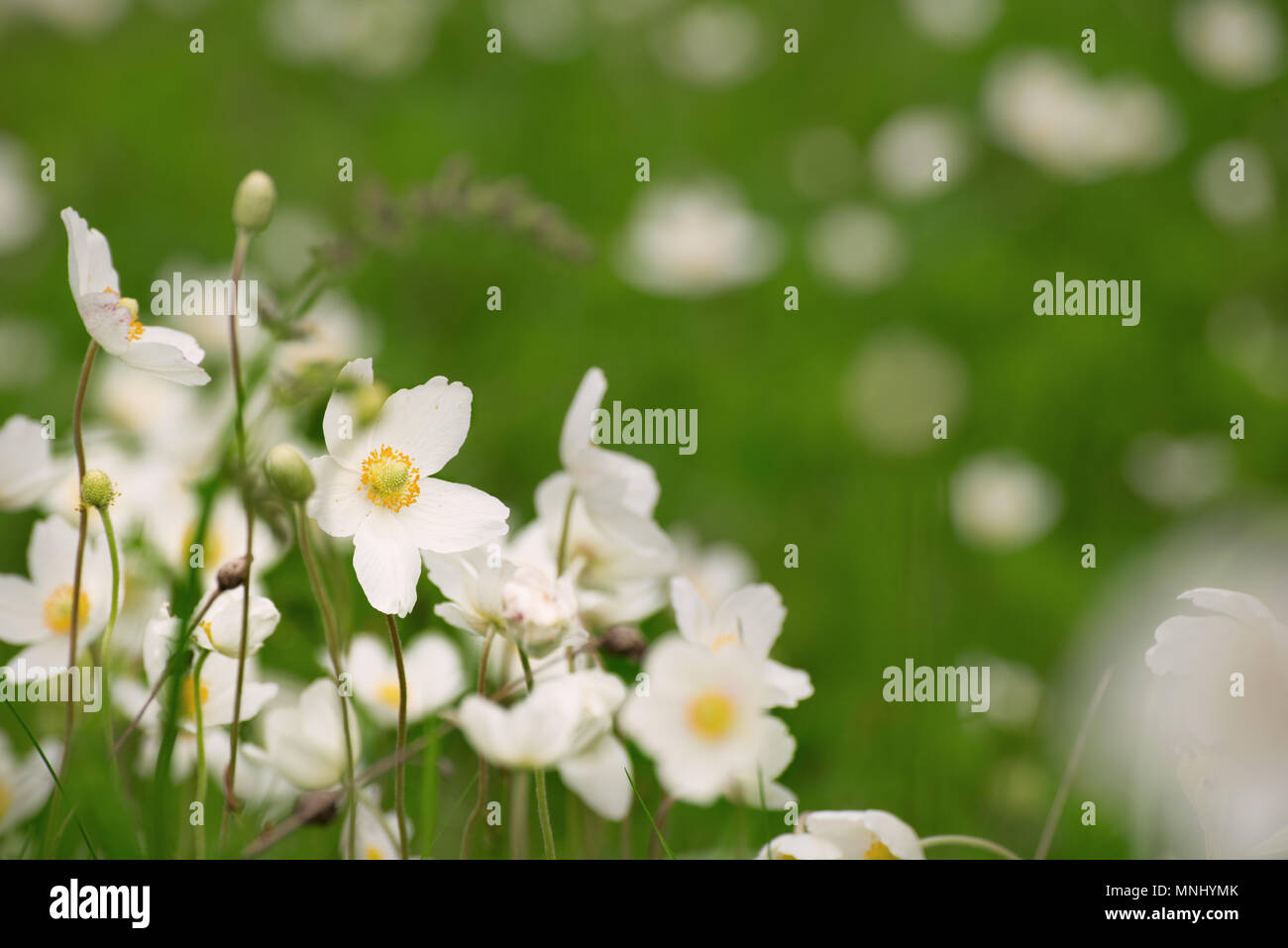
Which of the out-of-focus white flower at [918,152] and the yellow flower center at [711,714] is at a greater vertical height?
the out-of-focus white flower at [918,152]

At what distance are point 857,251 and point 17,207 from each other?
145cm

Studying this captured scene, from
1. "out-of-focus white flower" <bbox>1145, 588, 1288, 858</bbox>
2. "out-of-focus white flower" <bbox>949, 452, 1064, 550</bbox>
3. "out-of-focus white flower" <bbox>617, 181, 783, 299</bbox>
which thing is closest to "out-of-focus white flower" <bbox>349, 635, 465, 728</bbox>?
"out-of-focus white flower" <bbox>1145, 588, 1288, 858</bbox>

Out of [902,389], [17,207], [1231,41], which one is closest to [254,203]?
[902,389]

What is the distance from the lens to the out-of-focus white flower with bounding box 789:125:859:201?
2.35m

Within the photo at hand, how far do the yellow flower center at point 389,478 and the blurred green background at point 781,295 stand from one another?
1.13 feet

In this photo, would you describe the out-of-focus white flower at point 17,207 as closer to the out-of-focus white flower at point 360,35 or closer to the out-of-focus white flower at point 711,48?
the out-of-focus white flower at point 360,35

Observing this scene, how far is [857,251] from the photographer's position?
2.14 m

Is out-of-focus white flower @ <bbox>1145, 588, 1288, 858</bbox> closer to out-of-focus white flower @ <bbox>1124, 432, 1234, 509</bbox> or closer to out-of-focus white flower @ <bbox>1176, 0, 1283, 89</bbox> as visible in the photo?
out-of-focus white flower @ <bbox>1124, 432, 1234, 509</bbox>

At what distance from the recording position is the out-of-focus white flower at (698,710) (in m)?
0.49

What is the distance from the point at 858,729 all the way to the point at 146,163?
5.97ft

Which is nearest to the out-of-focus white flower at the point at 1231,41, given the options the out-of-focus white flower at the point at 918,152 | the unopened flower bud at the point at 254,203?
the out-of-focus white flower at the point at 918,152

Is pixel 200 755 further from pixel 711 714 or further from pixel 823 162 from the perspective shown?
pixel 823 162
